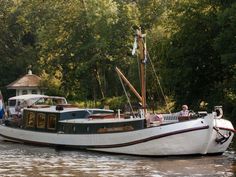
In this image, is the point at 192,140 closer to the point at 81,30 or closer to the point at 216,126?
the point at 216,126

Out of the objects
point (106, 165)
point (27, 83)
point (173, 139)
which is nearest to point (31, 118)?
point (106, 165)

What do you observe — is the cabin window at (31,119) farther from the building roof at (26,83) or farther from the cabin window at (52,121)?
the building roof at (26,83)

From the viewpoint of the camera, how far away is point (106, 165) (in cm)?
2444

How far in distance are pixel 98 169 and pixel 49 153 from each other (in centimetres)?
633

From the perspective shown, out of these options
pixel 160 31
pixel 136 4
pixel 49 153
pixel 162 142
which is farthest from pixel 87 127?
pixel 136 4

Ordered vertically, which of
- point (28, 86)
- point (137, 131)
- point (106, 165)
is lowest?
point (106, 165)

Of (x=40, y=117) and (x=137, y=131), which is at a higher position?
(x=40, y=117)

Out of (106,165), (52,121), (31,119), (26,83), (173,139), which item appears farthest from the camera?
(26,83)

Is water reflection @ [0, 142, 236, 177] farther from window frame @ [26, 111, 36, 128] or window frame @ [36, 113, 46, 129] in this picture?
window frame @ [26, 111, 36, 128]

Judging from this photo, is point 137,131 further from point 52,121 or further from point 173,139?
point 52,121

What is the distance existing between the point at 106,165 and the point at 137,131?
9.19 feet

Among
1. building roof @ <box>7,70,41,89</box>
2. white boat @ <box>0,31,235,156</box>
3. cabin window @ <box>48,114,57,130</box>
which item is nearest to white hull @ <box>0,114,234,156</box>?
white boat @ <box>0,31,235,156</box>

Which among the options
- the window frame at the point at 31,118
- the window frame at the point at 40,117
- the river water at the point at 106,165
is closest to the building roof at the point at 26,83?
the window frame at the point at 31,118

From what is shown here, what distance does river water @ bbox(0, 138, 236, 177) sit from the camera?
73.0 feet
